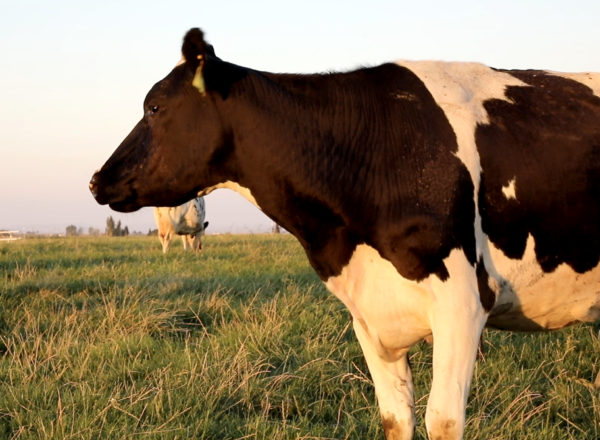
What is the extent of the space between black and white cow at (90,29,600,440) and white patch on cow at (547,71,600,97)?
344 mm

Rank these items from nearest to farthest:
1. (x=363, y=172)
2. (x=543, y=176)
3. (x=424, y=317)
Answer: (x=424, y=317)
(x=363, y=172)
(x=543, y=176)

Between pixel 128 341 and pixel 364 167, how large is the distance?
11.1 feet

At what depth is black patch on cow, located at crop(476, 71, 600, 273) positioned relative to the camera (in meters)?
4.61

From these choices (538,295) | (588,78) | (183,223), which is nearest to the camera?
(538,295)

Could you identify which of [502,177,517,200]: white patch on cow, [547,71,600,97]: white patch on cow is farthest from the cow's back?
[547,71,600,97]: white patch on cow

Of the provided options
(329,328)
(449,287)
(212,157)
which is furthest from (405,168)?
(329,328)

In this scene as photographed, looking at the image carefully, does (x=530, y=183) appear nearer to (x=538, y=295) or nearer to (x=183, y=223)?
(x=538, y=295)

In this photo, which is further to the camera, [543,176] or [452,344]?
[543,176]

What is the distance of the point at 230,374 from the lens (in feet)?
20.3

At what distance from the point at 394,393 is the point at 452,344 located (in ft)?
3.02

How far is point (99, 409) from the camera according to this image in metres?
5.44

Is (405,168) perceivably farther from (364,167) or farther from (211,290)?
(211,290)

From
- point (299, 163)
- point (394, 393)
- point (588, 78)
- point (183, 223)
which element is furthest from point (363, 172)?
point (183, 223)

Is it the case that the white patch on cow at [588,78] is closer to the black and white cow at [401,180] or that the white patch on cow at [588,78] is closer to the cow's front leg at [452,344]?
the black and white cow at [401,180]
